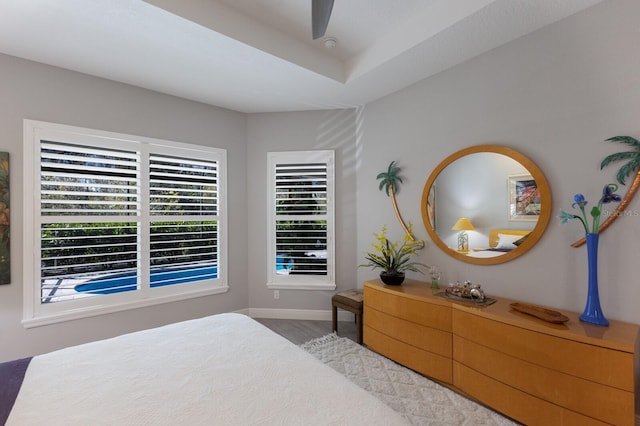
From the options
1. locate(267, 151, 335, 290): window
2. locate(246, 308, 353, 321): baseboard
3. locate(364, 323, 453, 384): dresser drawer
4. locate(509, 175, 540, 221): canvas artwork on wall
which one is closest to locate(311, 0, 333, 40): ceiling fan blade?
locate(509, 175, 540, 221): canvas artwork on wall

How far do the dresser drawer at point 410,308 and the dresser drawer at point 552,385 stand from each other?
18 cm

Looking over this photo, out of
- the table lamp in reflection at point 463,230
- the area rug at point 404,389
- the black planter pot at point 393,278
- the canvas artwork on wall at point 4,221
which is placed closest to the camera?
the area rug at point 404,389

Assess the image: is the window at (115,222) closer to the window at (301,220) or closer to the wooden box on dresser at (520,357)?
the window at (301,220)

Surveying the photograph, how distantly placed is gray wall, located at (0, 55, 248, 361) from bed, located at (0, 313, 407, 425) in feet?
4.63

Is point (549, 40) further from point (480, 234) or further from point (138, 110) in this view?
point (138, 110)

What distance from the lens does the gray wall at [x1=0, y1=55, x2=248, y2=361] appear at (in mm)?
2398

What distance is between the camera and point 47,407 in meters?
1.10

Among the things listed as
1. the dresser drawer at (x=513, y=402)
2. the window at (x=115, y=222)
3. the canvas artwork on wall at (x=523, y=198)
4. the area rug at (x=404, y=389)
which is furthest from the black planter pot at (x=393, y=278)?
the window at (x=115, y=222)

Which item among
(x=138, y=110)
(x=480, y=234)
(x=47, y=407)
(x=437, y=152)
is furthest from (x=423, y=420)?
(x=138, y=110)

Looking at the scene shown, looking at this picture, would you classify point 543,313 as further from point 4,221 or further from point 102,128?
point 4,221

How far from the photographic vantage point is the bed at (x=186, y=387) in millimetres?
1035

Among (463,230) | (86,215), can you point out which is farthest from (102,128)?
(463,230)

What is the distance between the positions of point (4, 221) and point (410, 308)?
3426mm

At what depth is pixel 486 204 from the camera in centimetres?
238
